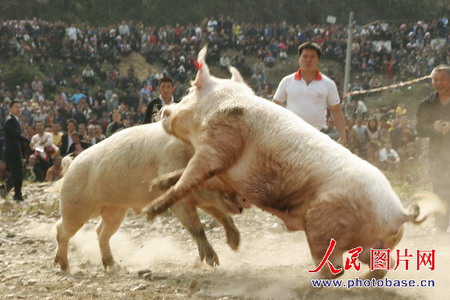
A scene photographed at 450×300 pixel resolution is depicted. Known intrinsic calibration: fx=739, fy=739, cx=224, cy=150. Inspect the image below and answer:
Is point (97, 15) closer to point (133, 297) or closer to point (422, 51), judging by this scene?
point (422, 51)

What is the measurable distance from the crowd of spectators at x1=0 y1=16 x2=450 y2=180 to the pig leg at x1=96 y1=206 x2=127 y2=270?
17.0m

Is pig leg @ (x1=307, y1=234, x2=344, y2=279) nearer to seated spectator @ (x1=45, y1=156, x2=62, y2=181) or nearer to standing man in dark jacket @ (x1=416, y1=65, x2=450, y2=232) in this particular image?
standing man in dark jacket @ (x1=416, y1=65, x2=450, y2=232)

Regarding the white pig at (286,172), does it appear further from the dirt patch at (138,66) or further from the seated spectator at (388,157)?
the dirt patch at (138,66)

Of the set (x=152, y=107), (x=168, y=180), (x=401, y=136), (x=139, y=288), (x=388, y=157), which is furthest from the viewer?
(x=401, y=136)

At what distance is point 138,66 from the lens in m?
34.6

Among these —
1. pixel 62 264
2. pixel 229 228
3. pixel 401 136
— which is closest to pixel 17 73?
pixel 401 136

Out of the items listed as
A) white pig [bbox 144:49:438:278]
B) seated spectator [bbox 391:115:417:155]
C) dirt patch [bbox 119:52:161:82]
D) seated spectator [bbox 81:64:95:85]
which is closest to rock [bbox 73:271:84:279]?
white pig [bbox 144:49:438:278]

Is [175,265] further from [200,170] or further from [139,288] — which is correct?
[200,170]

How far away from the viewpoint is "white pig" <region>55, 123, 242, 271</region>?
7.22 metres

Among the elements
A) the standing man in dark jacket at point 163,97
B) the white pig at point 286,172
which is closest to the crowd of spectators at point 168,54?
the standing man in dark jacket at point 163,97

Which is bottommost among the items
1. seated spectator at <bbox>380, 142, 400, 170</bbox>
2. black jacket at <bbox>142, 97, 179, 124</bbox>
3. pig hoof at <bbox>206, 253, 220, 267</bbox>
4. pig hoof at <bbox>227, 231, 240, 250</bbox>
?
seated spectator at <bbox>380, 142, 400, 170</bbox>

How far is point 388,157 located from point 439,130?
9200mm

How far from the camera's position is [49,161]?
17609 mm

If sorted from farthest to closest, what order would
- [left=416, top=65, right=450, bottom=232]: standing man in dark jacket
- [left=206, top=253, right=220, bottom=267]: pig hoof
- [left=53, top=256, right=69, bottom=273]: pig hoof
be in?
[left=416, top=65, right=450, bottom=232]: standing man in dark jacket
[left=53, top=256, right=69, bottom=273]: pig hoof
[left=206, top=253, right=220, bottom=267]: pig hoof
